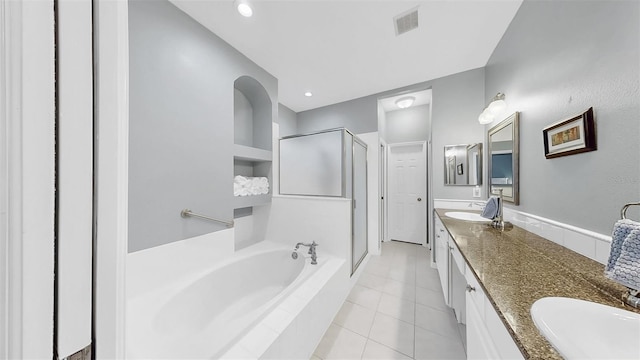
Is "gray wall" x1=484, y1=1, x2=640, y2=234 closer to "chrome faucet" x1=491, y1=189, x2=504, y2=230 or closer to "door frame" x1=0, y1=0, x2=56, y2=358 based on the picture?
"chrome faucet" x1=491, y1=189, x2=504, y2=230

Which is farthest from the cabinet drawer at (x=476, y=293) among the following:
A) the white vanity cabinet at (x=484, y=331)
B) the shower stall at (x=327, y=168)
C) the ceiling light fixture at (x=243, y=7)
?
the ceiling light fixture at (x=243, y=7)

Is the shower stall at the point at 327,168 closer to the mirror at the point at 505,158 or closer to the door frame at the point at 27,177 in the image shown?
the mirror at the point at 505,158

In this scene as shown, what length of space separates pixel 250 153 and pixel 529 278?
2.22 meters

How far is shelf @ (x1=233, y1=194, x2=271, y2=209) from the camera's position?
2005 mm

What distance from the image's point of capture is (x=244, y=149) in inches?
81.6

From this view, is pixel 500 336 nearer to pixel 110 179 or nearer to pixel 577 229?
pixel 577 229

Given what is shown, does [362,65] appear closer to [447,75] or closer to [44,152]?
[447,75]

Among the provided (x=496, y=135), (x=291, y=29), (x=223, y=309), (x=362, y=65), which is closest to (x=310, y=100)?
(x=362, y=65)

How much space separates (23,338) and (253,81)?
2.37 metres

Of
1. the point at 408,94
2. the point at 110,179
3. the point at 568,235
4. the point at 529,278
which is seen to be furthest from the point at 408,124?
the point at 110,179

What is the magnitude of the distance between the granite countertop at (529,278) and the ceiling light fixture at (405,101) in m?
2.45

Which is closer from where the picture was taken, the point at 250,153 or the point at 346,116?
the point at 250,153

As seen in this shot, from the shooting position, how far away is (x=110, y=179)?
0.36m

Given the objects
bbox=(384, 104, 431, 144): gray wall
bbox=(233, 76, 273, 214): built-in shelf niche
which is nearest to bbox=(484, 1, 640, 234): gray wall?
bbox=(384, 104, 431, 144): gray wall
